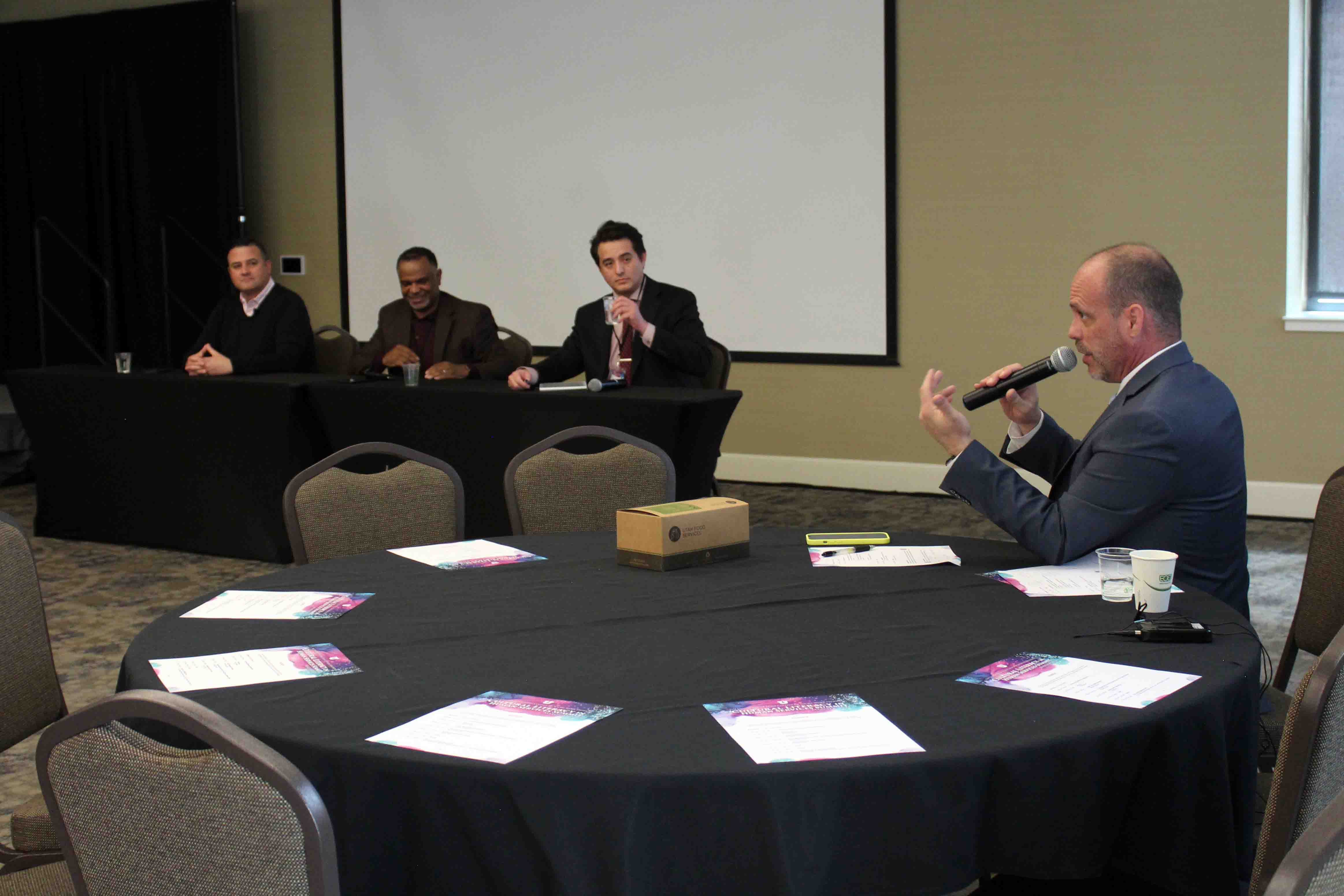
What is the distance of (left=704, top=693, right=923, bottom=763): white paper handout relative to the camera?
144 cm

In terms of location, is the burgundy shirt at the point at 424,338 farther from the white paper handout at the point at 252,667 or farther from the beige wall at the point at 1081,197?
the white paper handout at the point at 252,667

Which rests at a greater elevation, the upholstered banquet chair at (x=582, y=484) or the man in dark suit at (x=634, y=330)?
the man in dark suit at (x=634, y=330)

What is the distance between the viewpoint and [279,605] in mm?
2186

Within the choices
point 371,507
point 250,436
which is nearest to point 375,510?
point 371,507

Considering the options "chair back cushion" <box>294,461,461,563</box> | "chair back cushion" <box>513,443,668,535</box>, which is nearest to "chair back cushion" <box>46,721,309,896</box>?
"chair back cushion" <box>294,461,461,563</box>

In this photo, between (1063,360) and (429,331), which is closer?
(1063,360)

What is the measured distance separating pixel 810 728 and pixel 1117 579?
0.81 m

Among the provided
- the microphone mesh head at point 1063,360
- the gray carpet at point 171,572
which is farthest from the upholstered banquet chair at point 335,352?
the microphone mesh head at point 1063,360

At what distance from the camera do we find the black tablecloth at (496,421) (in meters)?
4.57

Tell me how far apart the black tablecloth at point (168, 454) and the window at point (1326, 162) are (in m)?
4.65

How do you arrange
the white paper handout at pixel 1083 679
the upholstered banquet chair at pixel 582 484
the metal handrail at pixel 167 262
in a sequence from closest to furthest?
1. the white paper handout at pixel 1083 679
2. the upholstered banquet chair at pixel 582 484
3. the metal handrail at pixel 167 262

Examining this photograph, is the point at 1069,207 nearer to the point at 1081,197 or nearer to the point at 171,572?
the point at 1081,197

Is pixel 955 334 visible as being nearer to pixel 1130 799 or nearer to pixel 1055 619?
pixel 1055 619

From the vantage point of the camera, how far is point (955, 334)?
6.59m
